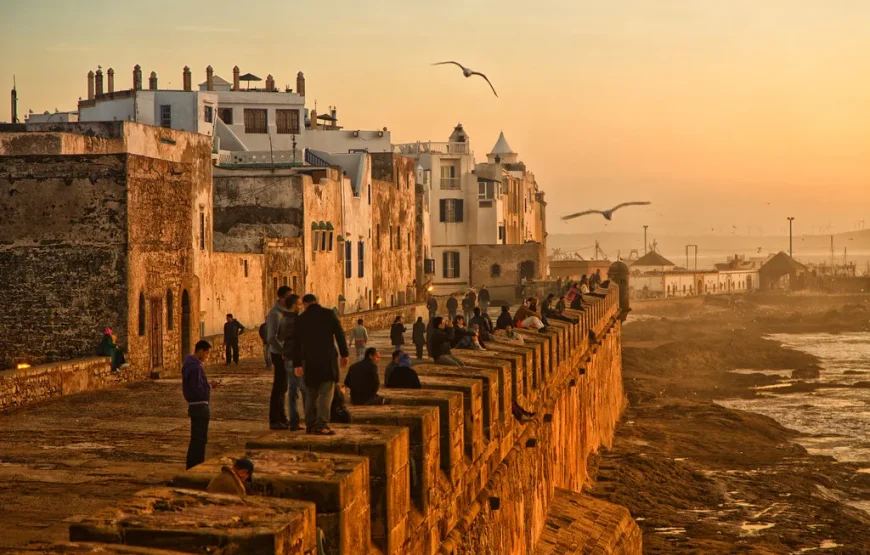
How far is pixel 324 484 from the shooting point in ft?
21.0

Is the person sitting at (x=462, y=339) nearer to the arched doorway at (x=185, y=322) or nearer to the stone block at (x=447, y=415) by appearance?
the stone block at (x=447, y=415)

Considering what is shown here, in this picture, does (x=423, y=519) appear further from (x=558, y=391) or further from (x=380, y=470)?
(x=558, y=391)

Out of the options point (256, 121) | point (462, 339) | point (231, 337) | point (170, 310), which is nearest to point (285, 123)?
point (256, 121)

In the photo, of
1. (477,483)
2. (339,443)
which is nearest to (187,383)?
(477,483)

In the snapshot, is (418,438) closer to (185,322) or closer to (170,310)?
(170,310)

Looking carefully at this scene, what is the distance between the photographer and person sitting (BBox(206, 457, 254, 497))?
249 inches

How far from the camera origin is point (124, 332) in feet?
66.4

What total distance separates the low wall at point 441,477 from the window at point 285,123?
45.1 m

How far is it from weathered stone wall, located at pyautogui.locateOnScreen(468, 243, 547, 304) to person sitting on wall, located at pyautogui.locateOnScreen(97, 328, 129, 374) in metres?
44.9

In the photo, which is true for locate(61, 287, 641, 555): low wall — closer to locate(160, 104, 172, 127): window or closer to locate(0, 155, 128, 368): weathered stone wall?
locate(0, 155, 128, 368): weathered stone wall

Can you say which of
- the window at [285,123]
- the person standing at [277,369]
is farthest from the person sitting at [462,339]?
the window at [285,123]

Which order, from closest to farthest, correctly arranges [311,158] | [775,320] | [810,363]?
[311,158]
[810,363]
[775,320]

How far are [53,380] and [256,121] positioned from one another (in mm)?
47237

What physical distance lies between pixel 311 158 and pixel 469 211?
22.2 meters
